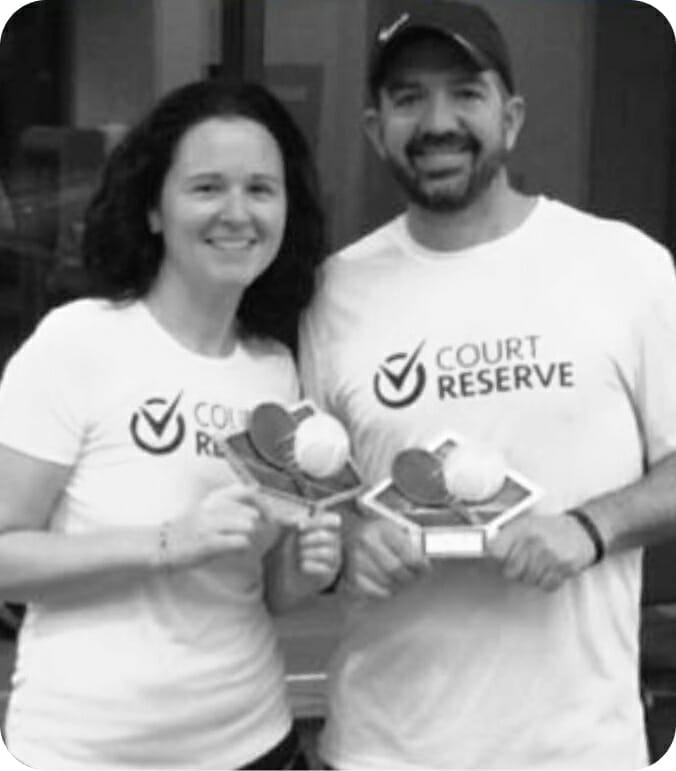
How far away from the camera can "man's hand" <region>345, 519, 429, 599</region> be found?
1992 mm

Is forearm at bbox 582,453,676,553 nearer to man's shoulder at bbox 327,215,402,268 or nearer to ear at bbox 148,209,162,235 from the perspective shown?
man's shoulder at bbox 327,215,402,268

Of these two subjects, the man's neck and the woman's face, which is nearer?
the woman's face

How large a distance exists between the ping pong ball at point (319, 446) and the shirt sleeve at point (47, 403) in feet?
0.91

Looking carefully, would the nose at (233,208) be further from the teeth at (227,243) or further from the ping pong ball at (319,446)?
the ping pong ball at (319,446)

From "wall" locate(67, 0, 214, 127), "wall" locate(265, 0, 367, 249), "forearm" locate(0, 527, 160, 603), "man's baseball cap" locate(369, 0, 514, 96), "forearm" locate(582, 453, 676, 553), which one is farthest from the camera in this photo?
"wall" locate(265, 0, 367, 249)

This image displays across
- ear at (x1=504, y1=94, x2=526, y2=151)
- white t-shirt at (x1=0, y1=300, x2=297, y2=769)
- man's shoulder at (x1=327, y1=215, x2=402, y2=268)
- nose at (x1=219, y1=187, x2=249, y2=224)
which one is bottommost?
white t-shirt at (x1=0, y1=300, x2=297, y2=769)

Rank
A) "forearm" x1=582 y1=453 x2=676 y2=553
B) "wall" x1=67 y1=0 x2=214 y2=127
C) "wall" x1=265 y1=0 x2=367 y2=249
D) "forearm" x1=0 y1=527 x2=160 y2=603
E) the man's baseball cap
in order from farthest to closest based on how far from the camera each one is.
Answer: "wall" x1=265 y1=0 x2=367 y2=249
"wall" x1=67 y1=0 x2=214 y2=127
the man's baseball cap
"forearm" x1=582 y1=453 x2=676 y2=553
"forearm" x1=0 y1=527 x2=160 y2=603

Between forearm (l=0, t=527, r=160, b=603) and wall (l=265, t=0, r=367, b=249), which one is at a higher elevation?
wall (l=265, t=0, r=367, b=249)

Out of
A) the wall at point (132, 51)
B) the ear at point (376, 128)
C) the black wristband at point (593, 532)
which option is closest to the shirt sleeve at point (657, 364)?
the black wristband at point (593, 532)

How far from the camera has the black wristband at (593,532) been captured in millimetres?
2000

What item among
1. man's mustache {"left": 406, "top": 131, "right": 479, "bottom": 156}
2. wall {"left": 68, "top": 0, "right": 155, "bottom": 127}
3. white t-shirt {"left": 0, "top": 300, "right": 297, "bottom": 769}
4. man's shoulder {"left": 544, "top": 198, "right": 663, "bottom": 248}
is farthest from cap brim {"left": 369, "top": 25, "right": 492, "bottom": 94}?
wall {"left": 68, "top": 0, "right": 155, "bottom": 127}

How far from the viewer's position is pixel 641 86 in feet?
→ 13.8

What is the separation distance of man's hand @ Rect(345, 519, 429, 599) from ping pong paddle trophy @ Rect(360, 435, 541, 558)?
2 centimetres

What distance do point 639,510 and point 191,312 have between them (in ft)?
2.09
